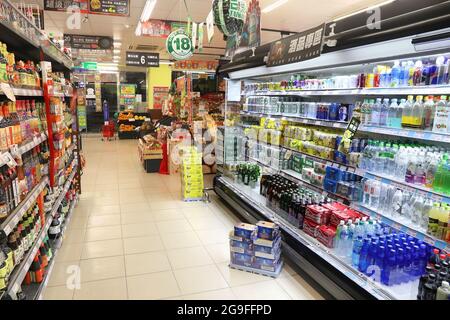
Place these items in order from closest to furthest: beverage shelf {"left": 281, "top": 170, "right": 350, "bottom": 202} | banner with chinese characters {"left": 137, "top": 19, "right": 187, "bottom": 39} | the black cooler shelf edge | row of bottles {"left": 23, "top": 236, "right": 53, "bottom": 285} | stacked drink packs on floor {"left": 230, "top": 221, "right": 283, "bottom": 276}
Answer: the black cooler shelf edge
row of bottles {"left": 23, "top": 236, "right": 53, "bottom": 285}
stacked drink packs on floor {"left": 230, "top": 221, "right": 283, "bottom": 276}
beverage shelf {"left": 281, "top": 170, "right": 350, "bottom": 202}
banner with chinese characters {"left": 137, "top": 19, "right": 187, "bottom": 39}

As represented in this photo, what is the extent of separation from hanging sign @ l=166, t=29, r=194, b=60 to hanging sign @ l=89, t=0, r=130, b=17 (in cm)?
93

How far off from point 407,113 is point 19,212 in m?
3.10

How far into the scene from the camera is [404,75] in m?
2.80

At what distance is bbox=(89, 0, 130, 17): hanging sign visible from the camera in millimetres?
6086

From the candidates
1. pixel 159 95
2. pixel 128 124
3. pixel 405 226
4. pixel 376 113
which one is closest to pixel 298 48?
pixel 376 113

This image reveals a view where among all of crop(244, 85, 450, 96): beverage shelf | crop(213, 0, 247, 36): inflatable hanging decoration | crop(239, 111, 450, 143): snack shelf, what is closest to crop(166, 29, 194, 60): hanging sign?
crop(213, 0, 247, 36): inflatable hanging decoration

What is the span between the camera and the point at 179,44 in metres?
6.30

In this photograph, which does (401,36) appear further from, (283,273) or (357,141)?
(283,273)

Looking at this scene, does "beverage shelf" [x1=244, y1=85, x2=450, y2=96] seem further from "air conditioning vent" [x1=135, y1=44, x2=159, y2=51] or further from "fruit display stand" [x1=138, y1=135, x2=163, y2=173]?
"air conditioning vent" [x1=135, y1=44, x2=159, y2=51]

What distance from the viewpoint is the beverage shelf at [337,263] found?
7.86 feet

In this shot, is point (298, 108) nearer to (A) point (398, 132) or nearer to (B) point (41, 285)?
(A) point (398, 132)

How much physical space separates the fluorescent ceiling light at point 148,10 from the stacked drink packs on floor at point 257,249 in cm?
563

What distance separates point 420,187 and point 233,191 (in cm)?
285

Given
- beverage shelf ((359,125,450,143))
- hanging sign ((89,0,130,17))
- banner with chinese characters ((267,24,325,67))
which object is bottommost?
beverage shelf ((359,125,450,143))
